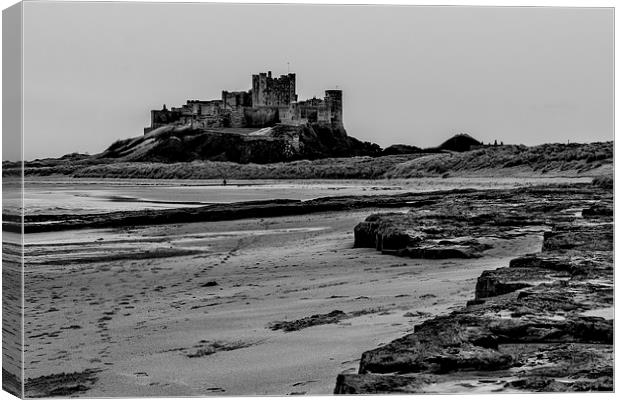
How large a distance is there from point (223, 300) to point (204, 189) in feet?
2.53

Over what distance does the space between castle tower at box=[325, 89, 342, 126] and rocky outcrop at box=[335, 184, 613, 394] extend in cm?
68

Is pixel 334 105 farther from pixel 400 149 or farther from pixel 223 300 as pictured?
pixel 223 300

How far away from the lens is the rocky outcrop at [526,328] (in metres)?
4.39

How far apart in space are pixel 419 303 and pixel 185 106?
Result: 72.5 inches

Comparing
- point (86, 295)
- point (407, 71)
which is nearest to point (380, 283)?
point (407, 71)

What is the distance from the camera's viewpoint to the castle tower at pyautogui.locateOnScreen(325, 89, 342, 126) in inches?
229

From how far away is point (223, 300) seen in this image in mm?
5379

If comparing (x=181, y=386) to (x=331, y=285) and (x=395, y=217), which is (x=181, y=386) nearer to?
(x=331, y=285)

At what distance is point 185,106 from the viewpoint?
562cm

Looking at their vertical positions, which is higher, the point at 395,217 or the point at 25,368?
the point at 395,217

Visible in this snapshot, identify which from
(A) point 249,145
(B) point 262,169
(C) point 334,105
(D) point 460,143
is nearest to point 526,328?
(D) point 460,143

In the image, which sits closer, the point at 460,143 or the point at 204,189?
the point at 204,189

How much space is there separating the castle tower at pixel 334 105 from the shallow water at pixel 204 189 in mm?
400

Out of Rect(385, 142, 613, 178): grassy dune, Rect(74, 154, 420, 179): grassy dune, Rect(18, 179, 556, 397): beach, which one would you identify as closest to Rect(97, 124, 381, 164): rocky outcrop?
Rect(74, 154, 420, 179): grassy dune
